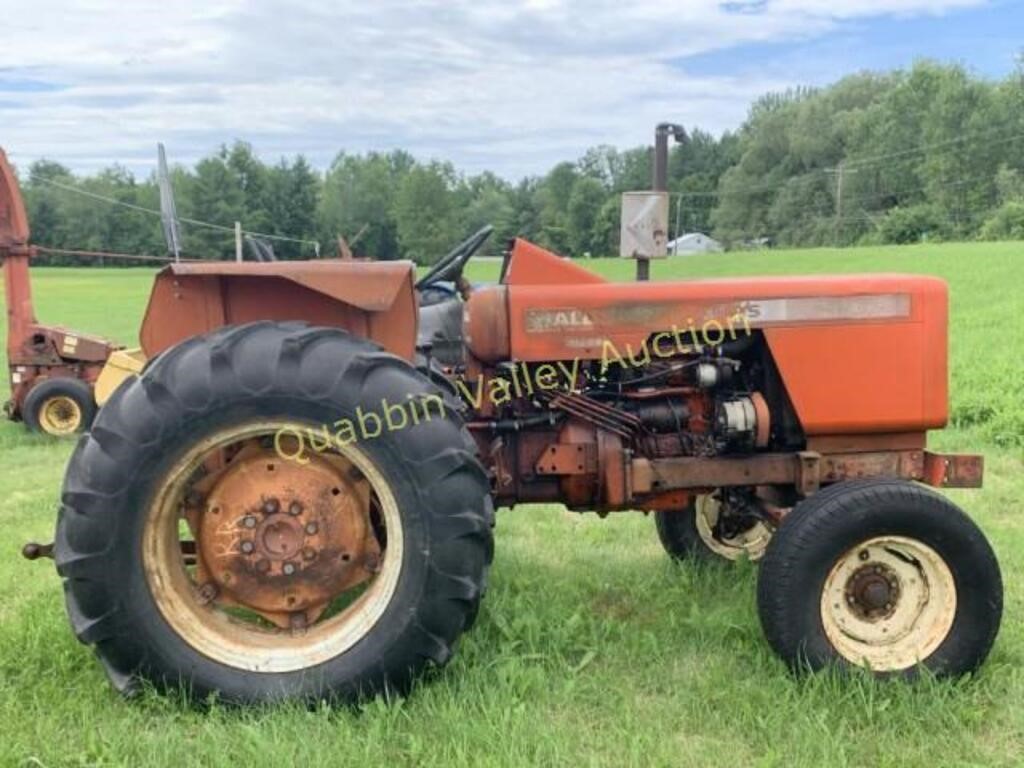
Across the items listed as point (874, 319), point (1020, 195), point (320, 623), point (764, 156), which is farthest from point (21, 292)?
point (764, 156)

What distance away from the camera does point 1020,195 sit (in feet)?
185

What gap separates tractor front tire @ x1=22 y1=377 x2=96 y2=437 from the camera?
9.03m

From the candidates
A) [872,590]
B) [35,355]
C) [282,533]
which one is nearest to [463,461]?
[282,533]

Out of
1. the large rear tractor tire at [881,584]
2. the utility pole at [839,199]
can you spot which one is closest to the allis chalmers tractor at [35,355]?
the large rear tractor tire at [881,584]

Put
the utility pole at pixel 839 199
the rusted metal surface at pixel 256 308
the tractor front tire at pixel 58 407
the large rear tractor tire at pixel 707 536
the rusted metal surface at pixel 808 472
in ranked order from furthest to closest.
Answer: the utility pole at pixel 839 199
the tractor front tire at pixel 58 407
the large rear tractor tire at pixel 707 536
the rusted metal surface at pixel 808 472
the rusted metal surface at pixel 256 308

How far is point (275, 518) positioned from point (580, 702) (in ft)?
3.46

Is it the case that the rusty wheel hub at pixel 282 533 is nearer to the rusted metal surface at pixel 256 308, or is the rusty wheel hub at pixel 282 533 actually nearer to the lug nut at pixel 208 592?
the lug nut at pixel 208 592

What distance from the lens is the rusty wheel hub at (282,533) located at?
2.93 metres

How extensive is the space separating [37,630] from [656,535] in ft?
8.95

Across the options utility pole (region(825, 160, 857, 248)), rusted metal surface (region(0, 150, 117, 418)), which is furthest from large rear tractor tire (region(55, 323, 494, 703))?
utility pole (region(825, 160, 857, 248))

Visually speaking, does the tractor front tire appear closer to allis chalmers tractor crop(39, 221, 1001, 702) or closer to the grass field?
the grass field

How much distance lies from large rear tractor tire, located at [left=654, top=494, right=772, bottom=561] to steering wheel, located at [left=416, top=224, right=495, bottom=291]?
1.35 meters

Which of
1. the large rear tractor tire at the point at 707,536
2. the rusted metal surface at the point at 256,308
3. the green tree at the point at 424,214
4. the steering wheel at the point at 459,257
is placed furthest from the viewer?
the green tree at the point at 424,214

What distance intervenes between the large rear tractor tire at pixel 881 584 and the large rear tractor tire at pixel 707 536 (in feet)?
3.70
